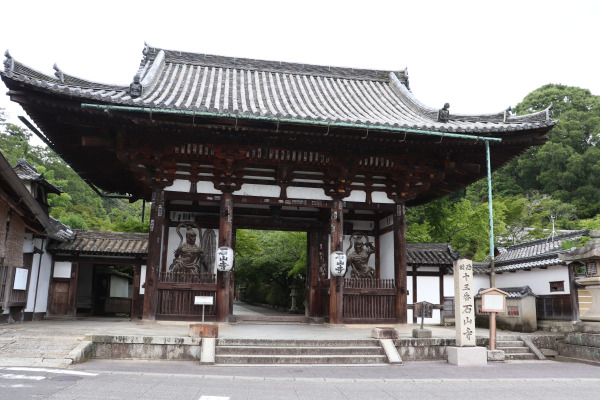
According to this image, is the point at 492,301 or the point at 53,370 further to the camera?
the point at 492,301

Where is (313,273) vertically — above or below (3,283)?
above

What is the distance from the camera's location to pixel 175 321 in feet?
36.5

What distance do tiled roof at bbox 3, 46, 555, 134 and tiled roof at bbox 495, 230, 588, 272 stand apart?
222 inches

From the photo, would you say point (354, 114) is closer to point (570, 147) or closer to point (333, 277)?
point (333, 277)

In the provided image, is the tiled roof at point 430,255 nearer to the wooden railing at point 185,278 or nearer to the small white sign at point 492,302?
the small white sign at point 492,302

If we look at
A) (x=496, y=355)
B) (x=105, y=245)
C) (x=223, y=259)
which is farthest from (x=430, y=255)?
(x=105, y=245)

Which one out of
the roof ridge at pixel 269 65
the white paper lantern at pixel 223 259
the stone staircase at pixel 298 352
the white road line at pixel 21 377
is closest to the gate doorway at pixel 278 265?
the roof ridge at pixel 269 65

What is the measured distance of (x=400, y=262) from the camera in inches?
476

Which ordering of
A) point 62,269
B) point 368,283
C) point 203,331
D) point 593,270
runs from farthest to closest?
point 62,269
point 368,283
point 593,270
point 203,331

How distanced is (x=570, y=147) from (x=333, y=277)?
35787 millimetres

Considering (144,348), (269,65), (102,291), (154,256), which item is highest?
(269,65)

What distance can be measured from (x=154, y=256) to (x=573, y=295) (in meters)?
12.2

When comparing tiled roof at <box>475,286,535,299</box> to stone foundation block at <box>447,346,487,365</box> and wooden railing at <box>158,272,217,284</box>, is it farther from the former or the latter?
wooden railing at <box>158,272,217,284</box>

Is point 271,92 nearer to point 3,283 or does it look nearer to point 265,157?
point 265,157
